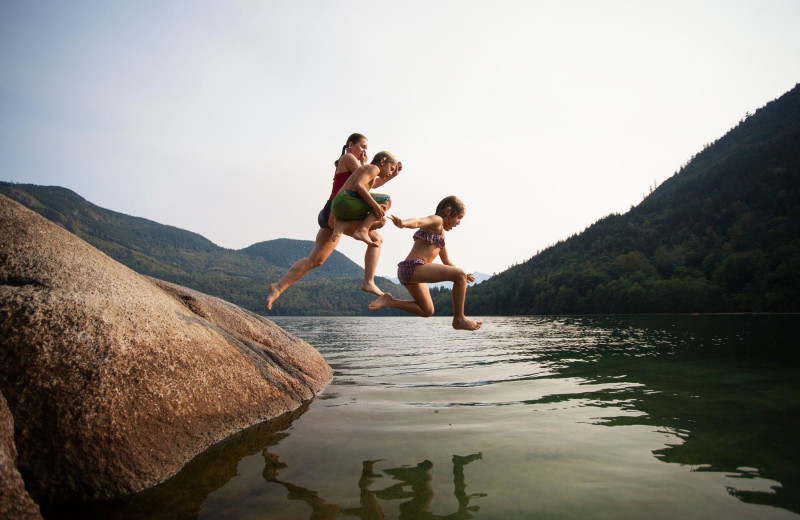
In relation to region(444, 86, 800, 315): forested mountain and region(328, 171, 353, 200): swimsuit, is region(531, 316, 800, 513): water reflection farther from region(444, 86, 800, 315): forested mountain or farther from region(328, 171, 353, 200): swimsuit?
region(444, 86, 800, 315): forested mountain

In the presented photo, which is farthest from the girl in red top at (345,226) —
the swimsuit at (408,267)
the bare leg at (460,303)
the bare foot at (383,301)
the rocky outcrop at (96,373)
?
the rocky outcrop at (96,373)

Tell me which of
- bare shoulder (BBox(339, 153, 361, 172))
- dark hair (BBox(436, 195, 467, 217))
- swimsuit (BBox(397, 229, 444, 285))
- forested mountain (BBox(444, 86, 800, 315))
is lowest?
swimsuit (BBox(397, 229, 444, 285))

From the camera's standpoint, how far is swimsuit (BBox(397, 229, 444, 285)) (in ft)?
20.4

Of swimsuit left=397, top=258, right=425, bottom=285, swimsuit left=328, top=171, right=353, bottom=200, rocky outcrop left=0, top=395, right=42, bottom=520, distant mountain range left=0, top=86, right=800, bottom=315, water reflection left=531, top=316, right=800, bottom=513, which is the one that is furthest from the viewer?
distant mountain range left=0, top=86, right=800, bottom=315

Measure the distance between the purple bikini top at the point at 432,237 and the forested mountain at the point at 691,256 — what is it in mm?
94114

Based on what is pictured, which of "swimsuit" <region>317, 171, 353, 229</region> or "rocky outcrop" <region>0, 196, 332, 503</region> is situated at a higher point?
"swimsuit" <region>317, 171, 353, 229</region>

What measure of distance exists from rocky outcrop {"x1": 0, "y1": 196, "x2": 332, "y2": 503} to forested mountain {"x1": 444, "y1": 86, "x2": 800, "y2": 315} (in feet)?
317

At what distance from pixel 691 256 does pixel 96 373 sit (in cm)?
12789

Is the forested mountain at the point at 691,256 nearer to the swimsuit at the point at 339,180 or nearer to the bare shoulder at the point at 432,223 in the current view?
the bare shoulder at the point at 432,223

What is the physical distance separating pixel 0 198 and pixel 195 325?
2.86m

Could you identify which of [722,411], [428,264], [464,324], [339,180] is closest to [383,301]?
[428,264]

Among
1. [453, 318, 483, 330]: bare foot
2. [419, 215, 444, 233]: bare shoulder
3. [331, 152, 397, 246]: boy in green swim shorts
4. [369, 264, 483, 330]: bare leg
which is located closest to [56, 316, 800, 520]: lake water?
[453, 318, 483, 330]: bare foot

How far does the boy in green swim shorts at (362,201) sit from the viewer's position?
5406 mm

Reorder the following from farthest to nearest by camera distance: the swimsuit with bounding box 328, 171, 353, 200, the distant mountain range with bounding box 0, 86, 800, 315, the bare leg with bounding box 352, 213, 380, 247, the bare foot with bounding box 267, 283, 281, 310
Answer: the distant mountain range with bounding box 0, 86, 800, 315, the bare foot with bounding box 267, 283, 281, 310, the swimsuit with bounding box 328, 171, 353, 200, the bare leg with bounding box 352, 213, 380, 247
